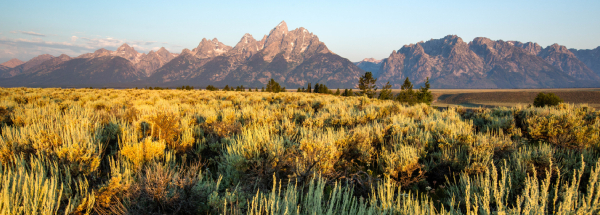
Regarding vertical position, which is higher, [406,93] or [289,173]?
[406,93]

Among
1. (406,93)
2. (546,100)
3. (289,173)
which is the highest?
(406,93)

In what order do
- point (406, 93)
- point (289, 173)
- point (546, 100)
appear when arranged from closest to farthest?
point (289, 173) → point (546, 100) → point (406, 93)

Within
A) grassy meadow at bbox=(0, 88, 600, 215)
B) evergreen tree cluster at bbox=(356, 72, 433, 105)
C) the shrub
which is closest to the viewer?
grassy meadow at bbox=(0, 88, 600, 215)

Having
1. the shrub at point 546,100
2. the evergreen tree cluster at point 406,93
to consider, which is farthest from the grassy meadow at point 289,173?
the evergreen tree cluster at point 406,93

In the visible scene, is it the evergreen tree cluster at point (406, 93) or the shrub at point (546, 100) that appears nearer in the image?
the shrub at point (546, 100)

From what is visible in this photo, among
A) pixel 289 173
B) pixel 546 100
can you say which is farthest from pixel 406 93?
pixel 289 173

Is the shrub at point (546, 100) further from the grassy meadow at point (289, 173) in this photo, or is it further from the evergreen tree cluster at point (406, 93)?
the grassy meadow at point (289, 173)

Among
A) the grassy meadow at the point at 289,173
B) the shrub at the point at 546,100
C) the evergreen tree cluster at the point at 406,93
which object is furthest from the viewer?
the evergreen tree cluster at the point at 406,93

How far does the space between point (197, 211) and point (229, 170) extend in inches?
44.5

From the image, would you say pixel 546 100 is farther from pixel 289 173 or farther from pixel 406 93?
pixel 289 173

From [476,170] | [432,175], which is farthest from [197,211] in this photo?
[476,170]

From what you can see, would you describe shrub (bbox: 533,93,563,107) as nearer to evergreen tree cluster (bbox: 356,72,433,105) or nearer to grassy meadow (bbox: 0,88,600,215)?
evergreen tree cluster (bbox: 356,72,433,105)

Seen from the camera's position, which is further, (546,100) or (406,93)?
(406,93)

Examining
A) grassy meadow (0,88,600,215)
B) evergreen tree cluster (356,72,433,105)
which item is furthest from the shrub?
grassy meadow (0,88,600,215)
